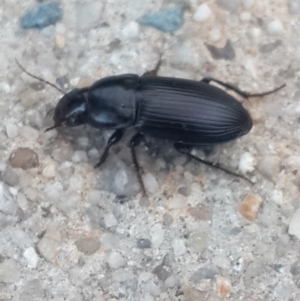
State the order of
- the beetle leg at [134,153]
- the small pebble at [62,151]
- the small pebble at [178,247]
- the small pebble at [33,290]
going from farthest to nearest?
the small pebble at [62,151] → the beetle leg at [134,153] → the small pebble at [178,247] → the small pebble at [33,290]

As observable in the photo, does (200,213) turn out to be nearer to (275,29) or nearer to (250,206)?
(250,206)

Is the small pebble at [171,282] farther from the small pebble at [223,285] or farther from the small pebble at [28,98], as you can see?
the small pebble at [28,98]

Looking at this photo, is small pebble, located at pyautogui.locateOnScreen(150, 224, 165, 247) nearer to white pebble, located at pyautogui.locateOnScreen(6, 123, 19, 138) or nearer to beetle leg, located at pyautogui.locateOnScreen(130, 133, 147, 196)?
beetle leg, located at pyautogui.locateOnScreen(130, 133, 147, 196)

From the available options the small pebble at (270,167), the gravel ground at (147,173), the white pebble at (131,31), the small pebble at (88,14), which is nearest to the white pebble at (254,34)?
the gravel ground at (147,173)

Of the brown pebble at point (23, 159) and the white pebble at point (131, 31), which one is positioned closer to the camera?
the brown pebble at point (23, 159)

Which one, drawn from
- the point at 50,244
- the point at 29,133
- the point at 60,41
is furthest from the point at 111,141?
the point at 60,41

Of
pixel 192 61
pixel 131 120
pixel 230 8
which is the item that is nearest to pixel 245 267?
pixel 131 120

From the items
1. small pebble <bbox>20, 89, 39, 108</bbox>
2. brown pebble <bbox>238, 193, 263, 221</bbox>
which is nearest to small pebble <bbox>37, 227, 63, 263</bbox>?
small pebble <bbox>20, 89, 39, 108</bbox>

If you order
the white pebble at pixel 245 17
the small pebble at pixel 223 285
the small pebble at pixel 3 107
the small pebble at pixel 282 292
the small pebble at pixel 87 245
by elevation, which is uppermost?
the white pebble at pixel 245 17

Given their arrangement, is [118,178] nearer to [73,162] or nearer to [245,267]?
[73,162]
